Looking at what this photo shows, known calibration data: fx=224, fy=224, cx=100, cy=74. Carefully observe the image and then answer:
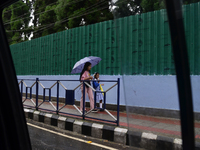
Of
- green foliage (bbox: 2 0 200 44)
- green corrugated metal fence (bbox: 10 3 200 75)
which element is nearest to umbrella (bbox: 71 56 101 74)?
green corrugated metal fence (bbox: 10 3 200 75)

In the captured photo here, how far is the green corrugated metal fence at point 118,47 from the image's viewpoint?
2.49ft

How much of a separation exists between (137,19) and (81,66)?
662 cm

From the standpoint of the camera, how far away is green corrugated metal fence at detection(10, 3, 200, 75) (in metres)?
0.76

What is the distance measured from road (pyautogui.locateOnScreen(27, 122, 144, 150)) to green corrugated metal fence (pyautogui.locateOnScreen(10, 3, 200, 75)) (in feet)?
5.90

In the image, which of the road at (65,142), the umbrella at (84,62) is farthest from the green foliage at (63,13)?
the road at (65,142)

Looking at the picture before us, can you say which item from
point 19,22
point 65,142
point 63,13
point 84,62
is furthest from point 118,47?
point 19,22

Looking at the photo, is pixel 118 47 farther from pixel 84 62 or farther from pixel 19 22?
pixel 19 22

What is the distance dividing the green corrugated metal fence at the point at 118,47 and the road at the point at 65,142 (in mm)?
1799

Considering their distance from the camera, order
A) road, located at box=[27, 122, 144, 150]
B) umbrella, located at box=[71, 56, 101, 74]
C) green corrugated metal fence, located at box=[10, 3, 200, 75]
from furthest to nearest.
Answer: umbrella, located at box=[71, 56, 101, 74], road, located at box=[27, 122, 144, 150], green corrugated metal fence, located at box=[10, 3, 200, 75]

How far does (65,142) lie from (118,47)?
380cm

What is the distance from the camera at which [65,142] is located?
4391mm

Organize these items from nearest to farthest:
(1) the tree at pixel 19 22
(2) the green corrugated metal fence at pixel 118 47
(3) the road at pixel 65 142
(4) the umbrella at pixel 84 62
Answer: (2) the green corrugated metal fence at pixel 118 47, (3) the road at pixel 65 142, (4) the umbrella at pixel 84 62, (1) the tree at pixel 19 22

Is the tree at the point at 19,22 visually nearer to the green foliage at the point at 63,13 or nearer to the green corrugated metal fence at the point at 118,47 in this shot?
the green foliage at the point at 63,13

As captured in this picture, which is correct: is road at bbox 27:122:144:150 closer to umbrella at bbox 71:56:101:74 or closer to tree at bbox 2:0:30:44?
umbrella at bbox 71:56:101:74
